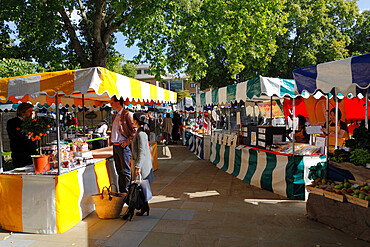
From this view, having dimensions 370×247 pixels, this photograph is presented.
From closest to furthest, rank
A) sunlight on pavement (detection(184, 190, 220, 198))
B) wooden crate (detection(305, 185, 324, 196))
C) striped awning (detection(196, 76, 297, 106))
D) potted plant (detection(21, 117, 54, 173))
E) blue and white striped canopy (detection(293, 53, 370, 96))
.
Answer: blue and white striped canopy (detection(293, 53, 370, 96))
potted plant (detection(21, 117, 54, 173))
wooden crate (detection(305, 185, 324, 196))
striped awning (detection(196, 76, 297, 106))
sunlight on pavement (detection(184, 190, 220, 198))

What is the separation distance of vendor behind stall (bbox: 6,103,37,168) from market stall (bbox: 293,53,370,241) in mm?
4888

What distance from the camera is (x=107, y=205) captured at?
175 inches

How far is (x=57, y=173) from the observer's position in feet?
13.2

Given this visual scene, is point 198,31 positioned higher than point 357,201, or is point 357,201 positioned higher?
point 198,31

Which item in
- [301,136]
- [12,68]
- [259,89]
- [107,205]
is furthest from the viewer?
[301,136]

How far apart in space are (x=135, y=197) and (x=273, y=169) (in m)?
3.09

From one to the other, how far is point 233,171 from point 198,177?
1007mm

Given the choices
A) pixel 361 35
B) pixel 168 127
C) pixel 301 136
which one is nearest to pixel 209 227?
pixel 301 136

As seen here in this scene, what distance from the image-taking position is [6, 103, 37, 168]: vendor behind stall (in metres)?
4.95

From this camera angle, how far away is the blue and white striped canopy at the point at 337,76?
3.38 m

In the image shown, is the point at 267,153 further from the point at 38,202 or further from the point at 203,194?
the point at 38,202

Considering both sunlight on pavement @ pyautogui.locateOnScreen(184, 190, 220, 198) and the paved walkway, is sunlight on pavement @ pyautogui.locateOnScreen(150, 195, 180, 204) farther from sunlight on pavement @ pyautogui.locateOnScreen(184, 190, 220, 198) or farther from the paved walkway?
sunlight on pavement @ pyautogui.locateOnScreen(184, 190, 220, 198)

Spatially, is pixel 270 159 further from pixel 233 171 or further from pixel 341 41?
pixel 341 41

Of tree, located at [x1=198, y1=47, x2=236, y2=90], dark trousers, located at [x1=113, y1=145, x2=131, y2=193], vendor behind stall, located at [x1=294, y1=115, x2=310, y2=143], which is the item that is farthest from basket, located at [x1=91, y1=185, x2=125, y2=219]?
→ tree, located at [x1=198, y1=47, x2=236, y2=90]
